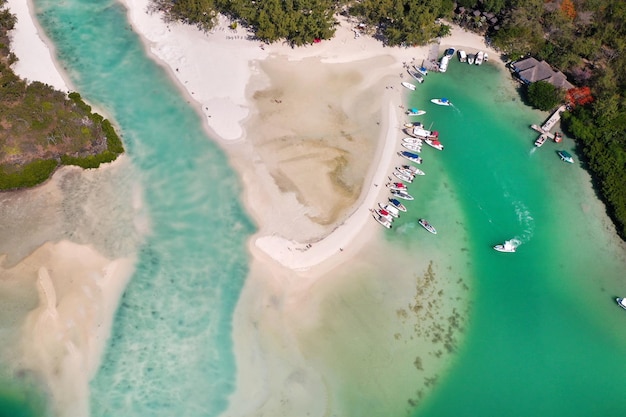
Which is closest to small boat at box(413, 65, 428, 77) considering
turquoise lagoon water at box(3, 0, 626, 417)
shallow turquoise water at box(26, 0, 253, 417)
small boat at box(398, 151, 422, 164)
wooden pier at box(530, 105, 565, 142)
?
turquoise lagoon water at box(3, 0, 626, 417)

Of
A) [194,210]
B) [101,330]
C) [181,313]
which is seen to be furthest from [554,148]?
[101,330]

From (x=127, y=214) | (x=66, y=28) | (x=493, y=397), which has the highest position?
(x=66, y=28)

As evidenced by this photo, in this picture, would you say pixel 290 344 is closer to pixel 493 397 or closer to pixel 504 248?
pixel 493 397

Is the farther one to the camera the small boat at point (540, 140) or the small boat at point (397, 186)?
the small boat at point (540, 140)

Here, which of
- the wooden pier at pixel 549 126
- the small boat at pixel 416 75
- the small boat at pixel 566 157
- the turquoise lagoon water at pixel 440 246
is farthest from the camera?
the small boat at pixel 416 75

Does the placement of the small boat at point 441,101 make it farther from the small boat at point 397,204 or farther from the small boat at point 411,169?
the small boat at point 397,204

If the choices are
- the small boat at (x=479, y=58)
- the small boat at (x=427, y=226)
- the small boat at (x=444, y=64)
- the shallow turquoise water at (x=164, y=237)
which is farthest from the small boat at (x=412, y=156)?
the small boat at (x=479, y=58)

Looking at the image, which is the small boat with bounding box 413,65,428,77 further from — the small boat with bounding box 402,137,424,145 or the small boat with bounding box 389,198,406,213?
the small boat with bounding box 389,198,406,213
